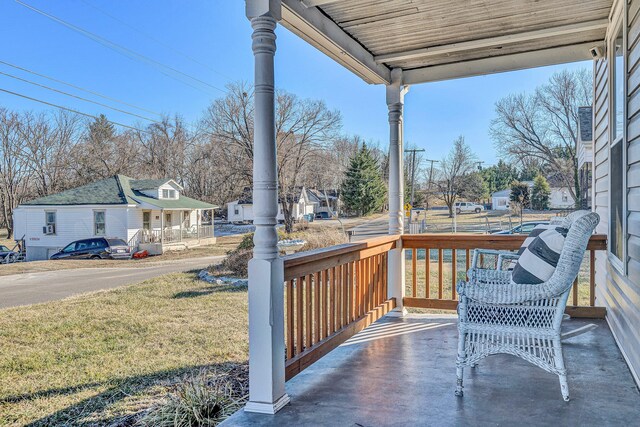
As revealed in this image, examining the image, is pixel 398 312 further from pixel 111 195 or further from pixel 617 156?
pixel 111 195

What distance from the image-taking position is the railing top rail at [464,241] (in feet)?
13.4

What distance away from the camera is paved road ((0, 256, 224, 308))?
32.7ft

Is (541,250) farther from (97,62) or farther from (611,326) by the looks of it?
(97,62)

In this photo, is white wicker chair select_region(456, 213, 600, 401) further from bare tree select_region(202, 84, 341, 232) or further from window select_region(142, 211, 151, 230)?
window select_region(142, 211, 151, 230)

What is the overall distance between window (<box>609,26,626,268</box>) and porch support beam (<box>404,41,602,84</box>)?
1.60 feet

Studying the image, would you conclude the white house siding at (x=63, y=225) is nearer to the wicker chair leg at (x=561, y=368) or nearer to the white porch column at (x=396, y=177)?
the white porch column at (x=396, y=177)

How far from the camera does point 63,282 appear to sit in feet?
39.3

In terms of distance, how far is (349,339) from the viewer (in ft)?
11.7

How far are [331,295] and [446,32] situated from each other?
2139mm

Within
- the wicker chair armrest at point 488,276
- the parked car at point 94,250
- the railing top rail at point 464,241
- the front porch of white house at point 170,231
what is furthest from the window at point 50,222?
the wicker chair armrest at point 488,276

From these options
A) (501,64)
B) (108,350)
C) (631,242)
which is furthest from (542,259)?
(108,350)

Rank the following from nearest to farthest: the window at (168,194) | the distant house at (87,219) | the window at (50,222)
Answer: the distant house at (87,219)
the window at (50,222)
the window at (168,194)

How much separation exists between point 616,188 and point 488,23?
1.47 meters

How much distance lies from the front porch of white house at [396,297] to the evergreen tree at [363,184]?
23.5 meters
